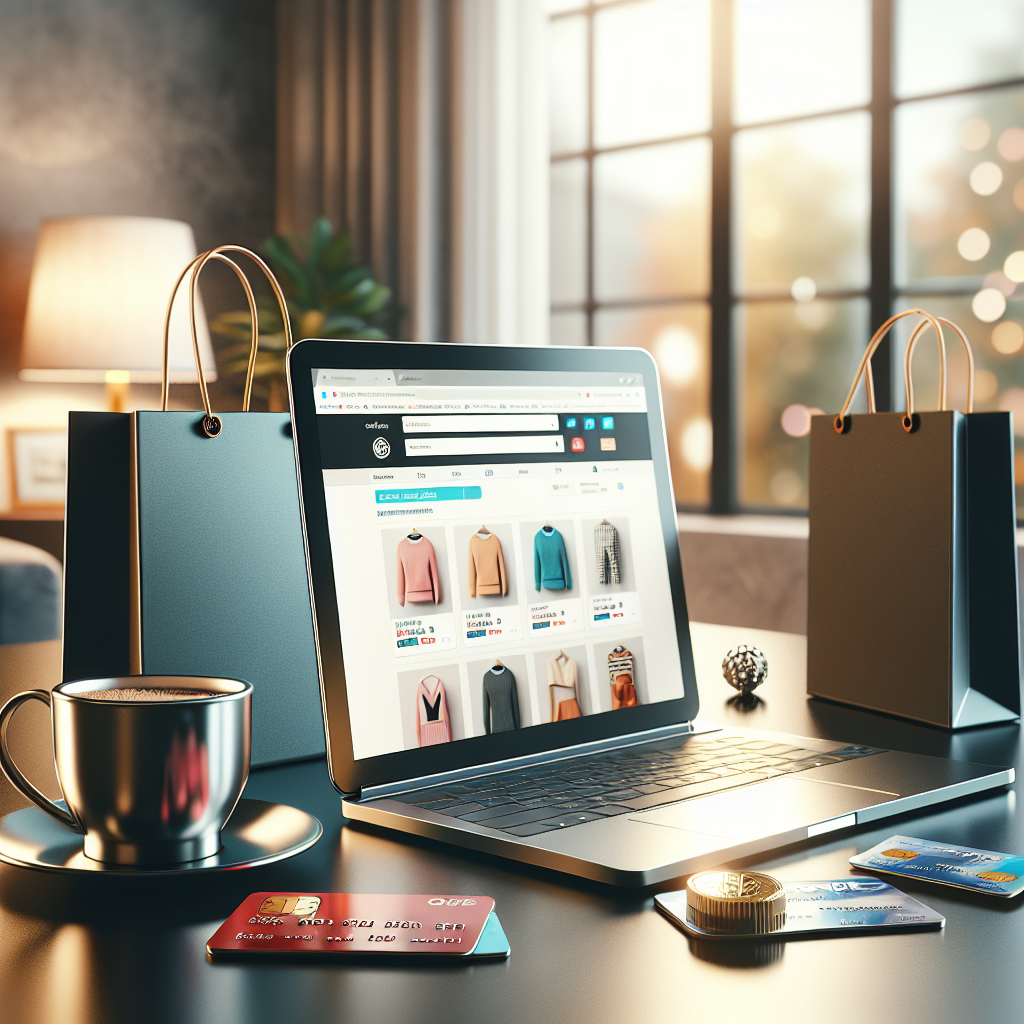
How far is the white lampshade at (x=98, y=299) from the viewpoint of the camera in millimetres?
3135

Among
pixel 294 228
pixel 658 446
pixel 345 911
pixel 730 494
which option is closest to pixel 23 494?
pixel 294 228

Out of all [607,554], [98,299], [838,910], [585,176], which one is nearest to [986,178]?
[585,176]

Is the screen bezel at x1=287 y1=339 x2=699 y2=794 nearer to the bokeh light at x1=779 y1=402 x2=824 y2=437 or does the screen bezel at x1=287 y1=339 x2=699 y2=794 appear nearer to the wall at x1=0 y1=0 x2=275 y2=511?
the bokeh light at x1=779 y1=402 x2=824 y2=437

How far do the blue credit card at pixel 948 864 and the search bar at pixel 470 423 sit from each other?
347mm

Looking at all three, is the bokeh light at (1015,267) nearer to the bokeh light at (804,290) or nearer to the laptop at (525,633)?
the bokeh light at (804,290)

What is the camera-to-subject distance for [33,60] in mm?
3535

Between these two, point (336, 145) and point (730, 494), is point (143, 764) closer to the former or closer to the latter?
point (730, 494)

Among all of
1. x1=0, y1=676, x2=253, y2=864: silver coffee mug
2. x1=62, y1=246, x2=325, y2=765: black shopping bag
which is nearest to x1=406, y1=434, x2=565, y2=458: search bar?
x1=62, y1=246, x2=325, y2=765: black shopping bag

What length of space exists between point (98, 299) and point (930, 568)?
2.73 metres

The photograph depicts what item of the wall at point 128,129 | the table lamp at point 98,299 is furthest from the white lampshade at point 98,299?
the wall at point 128,129

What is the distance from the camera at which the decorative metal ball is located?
96 centimetres

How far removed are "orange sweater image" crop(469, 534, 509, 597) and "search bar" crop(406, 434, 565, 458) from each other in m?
0.06

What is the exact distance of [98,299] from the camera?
3.13 metres

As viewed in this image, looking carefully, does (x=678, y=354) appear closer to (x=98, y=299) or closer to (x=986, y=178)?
(x=986, y=178)
